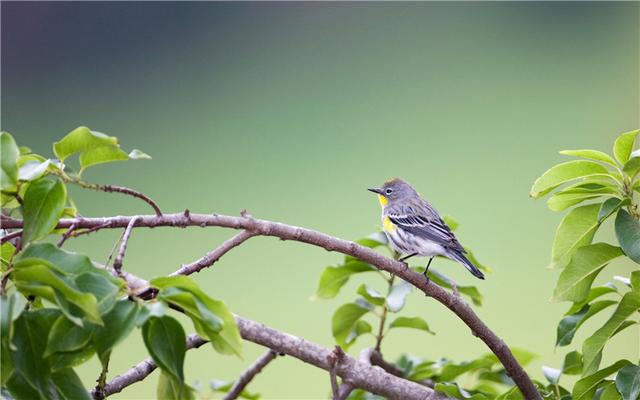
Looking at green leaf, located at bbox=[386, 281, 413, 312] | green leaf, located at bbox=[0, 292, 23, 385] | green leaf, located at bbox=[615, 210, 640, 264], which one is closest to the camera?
green leaf, located at bbox=[0, 292, 23, 385]

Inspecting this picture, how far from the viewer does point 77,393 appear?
73 cm

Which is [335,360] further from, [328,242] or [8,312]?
[8,312]

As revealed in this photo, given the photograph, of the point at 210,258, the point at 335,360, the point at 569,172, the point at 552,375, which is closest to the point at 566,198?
the point at 569,172

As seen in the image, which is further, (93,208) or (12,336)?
(93,208)

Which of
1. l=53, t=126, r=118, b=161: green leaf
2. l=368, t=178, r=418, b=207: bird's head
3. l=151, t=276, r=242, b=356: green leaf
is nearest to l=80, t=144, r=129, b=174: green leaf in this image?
l=53, t=126, r=118, b=161: green leaf

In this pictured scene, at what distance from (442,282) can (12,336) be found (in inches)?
30.5

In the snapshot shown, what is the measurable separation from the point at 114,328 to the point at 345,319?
688mm

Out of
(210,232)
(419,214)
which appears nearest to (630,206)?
(419,214)

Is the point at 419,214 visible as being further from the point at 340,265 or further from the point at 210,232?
the point at 210,232

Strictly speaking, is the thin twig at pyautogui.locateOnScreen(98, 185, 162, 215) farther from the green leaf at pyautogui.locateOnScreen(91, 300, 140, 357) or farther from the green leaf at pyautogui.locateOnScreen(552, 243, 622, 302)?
the green leaf at pyautogui.locateOnScreen(552, 243, 622, 302)

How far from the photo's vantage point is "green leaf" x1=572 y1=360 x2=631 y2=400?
98 centimetres

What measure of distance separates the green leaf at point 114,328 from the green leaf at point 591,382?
593 millimetres

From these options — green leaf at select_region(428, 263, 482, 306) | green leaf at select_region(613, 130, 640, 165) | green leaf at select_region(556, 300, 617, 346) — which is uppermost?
green leaf at select_region(613, 130, 640, 165)

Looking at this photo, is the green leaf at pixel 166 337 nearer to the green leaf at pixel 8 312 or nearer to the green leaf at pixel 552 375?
the green leaf at pixel 8 312
